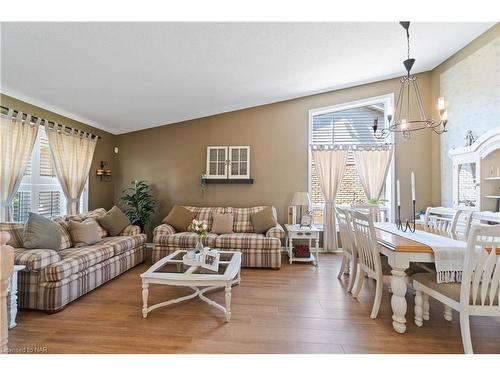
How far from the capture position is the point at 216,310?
2439mm

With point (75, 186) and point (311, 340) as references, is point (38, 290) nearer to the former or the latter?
point (75, 186)

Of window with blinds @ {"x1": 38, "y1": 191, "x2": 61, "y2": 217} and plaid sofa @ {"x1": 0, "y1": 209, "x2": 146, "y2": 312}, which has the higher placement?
window with blinds @ {"x1": 38, "y1": 191, "x2": 61, "y2": 217}

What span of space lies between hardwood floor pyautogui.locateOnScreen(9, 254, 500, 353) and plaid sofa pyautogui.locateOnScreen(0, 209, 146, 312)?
0.11 m

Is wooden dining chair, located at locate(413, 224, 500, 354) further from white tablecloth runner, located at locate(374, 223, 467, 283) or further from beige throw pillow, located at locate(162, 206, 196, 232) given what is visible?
beige throw pillow, located at locate(162, 206, 196, 232)

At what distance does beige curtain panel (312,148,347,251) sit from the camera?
15.3 feet

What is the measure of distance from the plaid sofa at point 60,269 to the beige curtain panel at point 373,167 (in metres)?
4.23

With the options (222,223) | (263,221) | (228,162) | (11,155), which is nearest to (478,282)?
(263,221)

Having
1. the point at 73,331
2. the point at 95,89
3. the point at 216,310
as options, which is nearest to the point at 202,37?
the point at 95,89

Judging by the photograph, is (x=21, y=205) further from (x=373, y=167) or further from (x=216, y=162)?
(x=373, y=167)

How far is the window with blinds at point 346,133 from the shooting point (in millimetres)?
4844

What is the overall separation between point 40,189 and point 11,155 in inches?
31.4

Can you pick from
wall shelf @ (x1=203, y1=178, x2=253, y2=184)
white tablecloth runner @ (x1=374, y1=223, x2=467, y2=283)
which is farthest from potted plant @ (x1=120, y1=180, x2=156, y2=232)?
white tablecloth runner @ (x1=374, y1=223, x2=467, y2=283)
